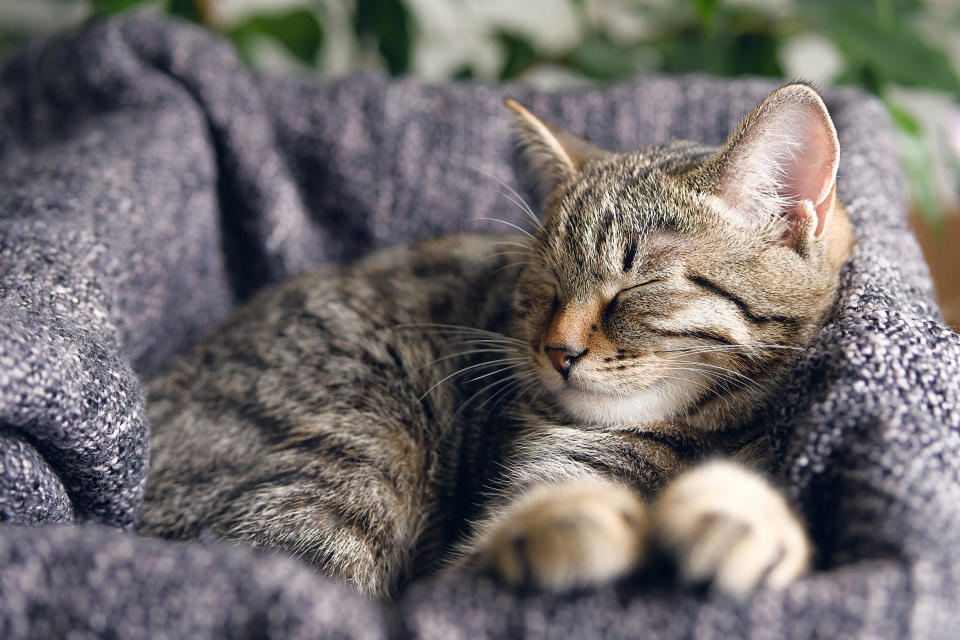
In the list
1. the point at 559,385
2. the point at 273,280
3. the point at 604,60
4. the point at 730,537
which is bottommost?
the point at 273,280

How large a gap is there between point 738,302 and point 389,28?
1.19 meters

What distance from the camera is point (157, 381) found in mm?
1107

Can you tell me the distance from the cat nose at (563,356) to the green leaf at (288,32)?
1199mm

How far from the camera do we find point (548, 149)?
3.58 feet

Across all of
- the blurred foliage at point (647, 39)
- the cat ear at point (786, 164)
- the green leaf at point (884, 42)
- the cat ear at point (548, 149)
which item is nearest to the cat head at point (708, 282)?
the cat ear at point (786, 164)

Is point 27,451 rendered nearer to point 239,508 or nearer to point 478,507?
point 239,508

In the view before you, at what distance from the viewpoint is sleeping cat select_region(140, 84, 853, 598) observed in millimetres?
853

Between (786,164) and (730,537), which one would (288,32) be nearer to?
(786,164)

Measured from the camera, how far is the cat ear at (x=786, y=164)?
0.82m

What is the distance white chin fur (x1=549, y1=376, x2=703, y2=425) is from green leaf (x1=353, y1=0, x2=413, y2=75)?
1105 mm

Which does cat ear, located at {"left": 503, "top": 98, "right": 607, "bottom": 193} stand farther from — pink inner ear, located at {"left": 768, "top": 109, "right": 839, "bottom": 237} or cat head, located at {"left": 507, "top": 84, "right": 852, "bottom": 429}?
pink inner ear, located at {"left": 768, "top": 109, "right": 839, "bottom": 237}

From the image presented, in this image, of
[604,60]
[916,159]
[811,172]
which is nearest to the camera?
[811,172]

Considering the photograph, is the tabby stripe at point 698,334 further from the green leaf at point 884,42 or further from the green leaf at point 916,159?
the green leaf at point 916,159

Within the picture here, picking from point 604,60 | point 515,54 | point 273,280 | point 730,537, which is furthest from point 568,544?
point 515,54
